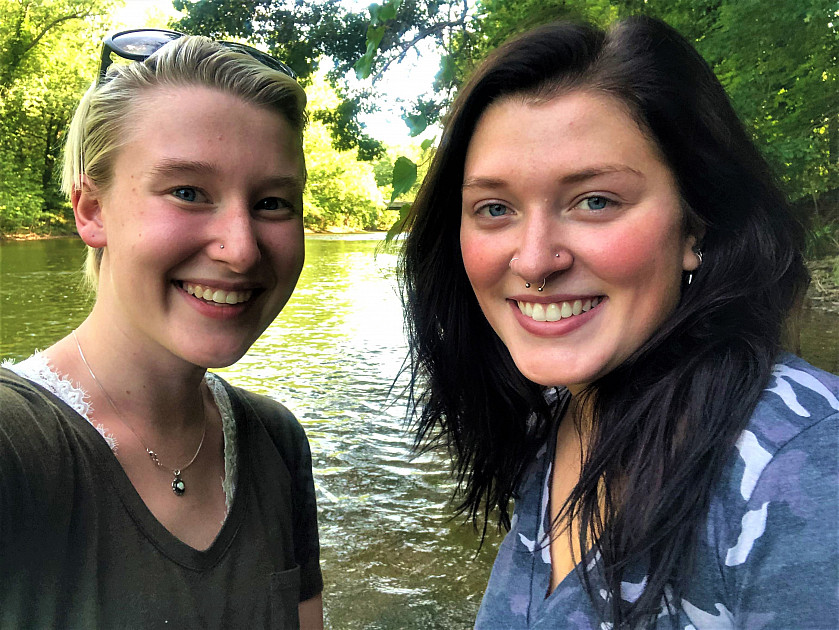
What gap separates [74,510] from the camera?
3.99ft

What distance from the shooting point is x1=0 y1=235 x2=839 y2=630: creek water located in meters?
3.97

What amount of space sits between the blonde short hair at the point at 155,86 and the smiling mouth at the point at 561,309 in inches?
30.3

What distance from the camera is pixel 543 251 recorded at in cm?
140

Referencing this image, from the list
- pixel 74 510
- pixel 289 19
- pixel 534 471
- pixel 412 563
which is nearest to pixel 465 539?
pixel 412 563

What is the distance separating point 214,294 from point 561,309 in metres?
0.79

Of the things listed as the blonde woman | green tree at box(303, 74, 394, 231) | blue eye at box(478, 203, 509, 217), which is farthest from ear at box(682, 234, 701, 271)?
green tree at box(303, 74, 394, 231)

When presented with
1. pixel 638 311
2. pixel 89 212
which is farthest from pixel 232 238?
pixel 638 311

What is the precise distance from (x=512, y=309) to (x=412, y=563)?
10.8 ft

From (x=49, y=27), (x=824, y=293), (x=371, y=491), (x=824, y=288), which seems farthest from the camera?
(x=49, y=27)

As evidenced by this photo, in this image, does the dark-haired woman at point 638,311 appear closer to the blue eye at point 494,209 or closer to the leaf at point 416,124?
the blue eye at point 494,209

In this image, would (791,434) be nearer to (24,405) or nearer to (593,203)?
(593,203)

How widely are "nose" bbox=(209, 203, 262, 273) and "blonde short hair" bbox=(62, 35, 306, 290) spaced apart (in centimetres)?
26

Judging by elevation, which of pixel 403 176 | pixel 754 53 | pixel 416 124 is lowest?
pixel 403 176

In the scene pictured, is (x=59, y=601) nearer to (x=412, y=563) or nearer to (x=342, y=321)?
(x=412, y=563)
